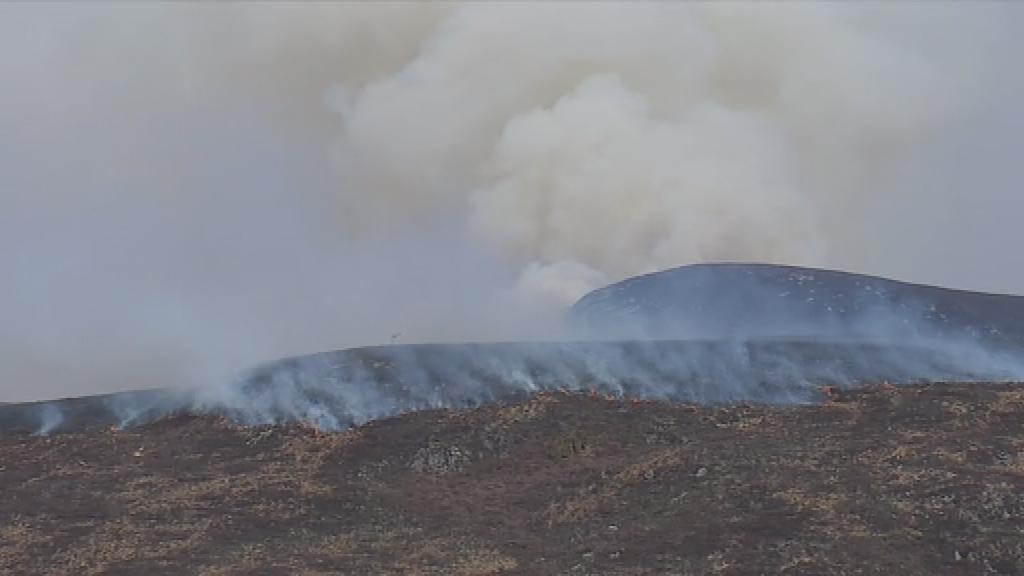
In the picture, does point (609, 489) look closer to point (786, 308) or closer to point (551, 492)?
point (551, 492)

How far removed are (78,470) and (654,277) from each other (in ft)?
150

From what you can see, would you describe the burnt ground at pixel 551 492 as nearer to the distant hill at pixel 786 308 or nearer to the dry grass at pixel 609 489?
the dry grass at pixel 609 489

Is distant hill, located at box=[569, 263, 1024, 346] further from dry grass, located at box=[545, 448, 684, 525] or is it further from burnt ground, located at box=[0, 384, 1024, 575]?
dry grass, located at box=[545, 448, 684, 525]

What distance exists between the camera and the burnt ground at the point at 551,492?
2581 cm

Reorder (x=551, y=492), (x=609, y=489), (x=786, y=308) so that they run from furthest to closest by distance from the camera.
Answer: (x=786, y=308), (x=551, y=492), (x=609, y=489)

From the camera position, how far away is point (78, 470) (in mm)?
36219

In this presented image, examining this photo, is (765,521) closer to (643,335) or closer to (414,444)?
(414,444)

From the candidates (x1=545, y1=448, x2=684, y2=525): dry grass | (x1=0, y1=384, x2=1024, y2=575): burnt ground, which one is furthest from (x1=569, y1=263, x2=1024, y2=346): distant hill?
(x1=545, y1=448, x2=684, y2=525): dry grass

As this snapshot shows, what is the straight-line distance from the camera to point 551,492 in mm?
32188

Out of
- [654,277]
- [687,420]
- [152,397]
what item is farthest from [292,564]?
[654,277]

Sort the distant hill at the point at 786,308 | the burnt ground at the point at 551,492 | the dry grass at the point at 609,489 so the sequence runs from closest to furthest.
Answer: the burnt ground at the point at 551,492
the dry grass at the point at 609,489
the distant hill at the point at 786,308

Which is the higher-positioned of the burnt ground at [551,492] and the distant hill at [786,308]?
the distant hill at [786,308]

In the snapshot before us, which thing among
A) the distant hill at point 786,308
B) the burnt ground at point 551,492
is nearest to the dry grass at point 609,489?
the burnt ground at point 551,492

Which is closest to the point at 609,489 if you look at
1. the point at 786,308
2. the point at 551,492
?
the point at 551,492
